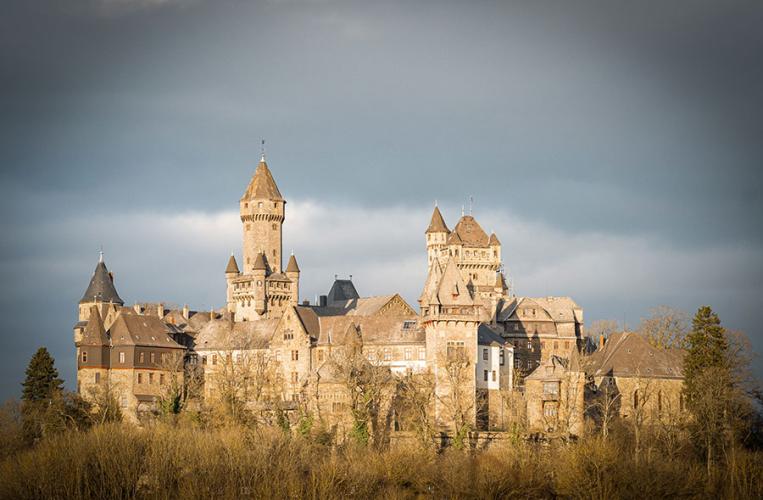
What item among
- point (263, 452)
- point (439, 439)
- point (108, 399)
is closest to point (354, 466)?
point (263, 452)

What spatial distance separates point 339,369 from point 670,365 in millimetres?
25558

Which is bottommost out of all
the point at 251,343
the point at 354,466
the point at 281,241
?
the point at 354,466

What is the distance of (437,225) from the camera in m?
174

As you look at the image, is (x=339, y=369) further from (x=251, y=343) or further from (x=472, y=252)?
(x=472, y=252)

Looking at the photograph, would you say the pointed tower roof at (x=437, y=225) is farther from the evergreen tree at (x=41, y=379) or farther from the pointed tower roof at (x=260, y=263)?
the evergreen tree at (x=41, y=379)

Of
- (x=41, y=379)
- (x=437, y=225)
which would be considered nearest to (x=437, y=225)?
(x=437, y=225)

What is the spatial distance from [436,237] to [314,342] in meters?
52.9

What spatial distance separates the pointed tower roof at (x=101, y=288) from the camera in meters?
156

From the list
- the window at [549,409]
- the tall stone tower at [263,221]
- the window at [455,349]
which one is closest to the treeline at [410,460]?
the window at [549,409]

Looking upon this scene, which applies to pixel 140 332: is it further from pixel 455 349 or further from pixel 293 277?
pixel 455 349

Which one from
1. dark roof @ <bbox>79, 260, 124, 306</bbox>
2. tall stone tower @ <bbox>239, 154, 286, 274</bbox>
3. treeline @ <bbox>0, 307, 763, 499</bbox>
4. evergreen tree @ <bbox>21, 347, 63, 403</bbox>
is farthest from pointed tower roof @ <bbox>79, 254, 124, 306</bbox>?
treeline @ <bbox>0, 307, 763, 499</bbox>

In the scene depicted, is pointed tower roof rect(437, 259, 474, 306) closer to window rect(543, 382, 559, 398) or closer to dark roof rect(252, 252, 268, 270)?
window rect(543, 382, 559, 398)

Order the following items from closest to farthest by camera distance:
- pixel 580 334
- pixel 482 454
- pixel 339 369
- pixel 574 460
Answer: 1. pixel 574 460
2. pixel 482 454
3. pixel 339 369
4. pixel 580 334

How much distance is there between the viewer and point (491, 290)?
6658 inches
